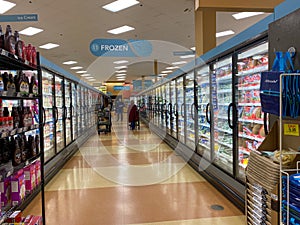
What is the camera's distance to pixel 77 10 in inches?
293

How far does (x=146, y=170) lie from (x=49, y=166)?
1.87 metres

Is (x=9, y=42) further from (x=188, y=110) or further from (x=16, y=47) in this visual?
(x=188, y=110)

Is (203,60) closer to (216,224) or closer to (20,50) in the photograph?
(216,224)

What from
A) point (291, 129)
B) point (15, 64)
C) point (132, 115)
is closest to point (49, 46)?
point (132, 115)

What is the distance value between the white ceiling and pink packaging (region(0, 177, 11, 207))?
568 centimetres

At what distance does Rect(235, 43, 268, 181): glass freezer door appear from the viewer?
348 cm

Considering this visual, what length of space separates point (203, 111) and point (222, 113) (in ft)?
3.22

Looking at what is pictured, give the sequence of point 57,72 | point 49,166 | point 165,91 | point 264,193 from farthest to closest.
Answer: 1. point 165,91
2. point 57,72
3. point 49,166
4. point 264,193

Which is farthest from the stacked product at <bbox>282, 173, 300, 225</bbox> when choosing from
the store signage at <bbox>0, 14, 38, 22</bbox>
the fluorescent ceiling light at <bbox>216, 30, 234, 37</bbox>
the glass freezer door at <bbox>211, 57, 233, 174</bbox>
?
the fluorescent ceiling light at <bbox>216, 30, 234, 37</bbox>

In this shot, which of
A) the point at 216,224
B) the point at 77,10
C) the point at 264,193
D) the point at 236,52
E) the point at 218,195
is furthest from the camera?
the point at 77,10

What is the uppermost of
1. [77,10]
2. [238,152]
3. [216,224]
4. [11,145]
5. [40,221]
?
[77,10]

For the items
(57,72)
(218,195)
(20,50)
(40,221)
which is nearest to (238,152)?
(218,195)

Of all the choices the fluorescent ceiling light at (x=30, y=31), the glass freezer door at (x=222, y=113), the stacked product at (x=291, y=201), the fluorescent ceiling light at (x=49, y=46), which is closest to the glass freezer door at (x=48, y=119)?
the glass freezer door at (x=222, y=113)

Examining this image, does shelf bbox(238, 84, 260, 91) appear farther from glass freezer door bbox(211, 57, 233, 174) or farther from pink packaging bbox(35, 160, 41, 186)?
pink packaging bbox(35, 160, 41, 186)
